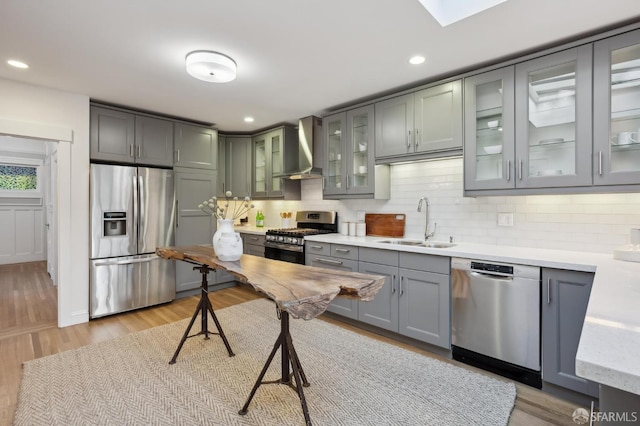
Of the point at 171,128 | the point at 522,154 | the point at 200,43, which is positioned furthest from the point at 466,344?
the point at 171,128

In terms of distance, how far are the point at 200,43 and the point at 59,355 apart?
9.35 feet

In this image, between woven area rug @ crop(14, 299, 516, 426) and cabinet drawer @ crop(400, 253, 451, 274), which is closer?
woven area rug @ crop(14, 299, 516, 426)

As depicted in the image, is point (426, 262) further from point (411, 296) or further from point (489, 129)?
point (489, 129)

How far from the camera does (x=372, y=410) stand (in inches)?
77.0

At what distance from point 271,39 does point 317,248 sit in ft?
7.17

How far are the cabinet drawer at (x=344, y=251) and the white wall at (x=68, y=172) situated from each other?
2803 mm

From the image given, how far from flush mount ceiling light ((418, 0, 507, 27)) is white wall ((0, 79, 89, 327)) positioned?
3.65 m

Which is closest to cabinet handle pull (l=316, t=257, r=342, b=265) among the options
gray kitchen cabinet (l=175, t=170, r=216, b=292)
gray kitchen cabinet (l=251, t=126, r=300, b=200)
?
gray kitchen cabinet (l=251, t=126, r=300, b=200)

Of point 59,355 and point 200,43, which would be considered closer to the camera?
point 200,43

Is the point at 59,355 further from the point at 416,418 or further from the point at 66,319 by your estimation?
the point at 416,418

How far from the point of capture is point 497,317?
7.73 ft

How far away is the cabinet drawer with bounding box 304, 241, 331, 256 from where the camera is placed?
3.55 meters

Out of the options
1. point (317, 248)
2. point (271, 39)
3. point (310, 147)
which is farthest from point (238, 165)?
point (271, 39)

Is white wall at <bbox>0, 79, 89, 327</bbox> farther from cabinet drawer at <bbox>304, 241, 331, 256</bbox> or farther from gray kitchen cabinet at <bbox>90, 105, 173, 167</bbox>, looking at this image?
cabinet drawer at <bbox>304, 241, 331, 256</bbox>
